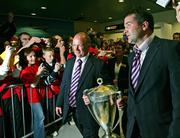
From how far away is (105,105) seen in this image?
1.95 m

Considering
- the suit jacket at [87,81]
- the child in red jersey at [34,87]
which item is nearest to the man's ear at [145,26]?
the suit jacket at [87,81]

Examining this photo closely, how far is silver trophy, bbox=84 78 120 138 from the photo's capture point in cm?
193

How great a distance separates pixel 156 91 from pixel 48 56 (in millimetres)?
2676

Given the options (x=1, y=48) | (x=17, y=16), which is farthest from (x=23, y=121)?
(x=17, y=16)

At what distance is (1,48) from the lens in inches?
156

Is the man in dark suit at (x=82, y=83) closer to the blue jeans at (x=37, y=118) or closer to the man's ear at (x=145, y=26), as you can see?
the blue jeans at (x=37, y=118)

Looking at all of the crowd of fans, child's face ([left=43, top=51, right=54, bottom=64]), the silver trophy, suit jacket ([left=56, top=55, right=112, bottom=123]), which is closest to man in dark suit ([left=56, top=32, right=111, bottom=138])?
suit jacket ([left=56, top=55, right=112, bottom=123])

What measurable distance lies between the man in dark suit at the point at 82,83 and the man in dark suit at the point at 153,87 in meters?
1.03

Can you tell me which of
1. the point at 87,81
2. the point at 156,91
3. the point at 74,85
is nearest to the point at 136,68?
the point at 156,91

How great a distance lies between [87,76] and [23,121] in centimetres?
133

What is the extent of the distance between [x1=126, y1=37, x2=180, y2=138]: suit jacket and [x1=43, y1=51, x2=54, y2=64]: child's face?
2.52 meters

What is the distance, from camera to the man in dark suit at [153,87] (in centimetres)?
174

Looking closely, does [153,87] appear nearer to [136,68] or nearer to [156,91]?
[156,91]

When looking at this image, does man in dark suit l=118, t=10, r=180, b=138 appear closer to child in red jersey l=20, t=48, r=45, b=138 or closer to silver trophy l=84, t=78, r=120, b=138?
silver trophy l=84, t=78, r=120, b=138
